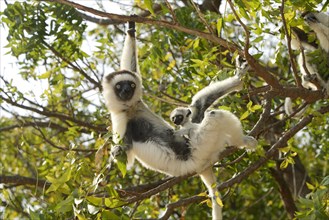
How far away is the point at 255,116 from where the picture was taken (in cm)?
584

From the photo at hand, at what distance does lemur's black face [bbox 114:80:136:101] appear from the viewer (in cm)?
552

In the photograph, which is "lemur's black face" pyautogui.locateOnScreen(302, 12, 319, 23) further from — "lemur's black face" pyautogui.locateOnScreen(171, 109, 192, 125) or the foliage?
"lemur's black face" pyautogui.locateOnScreen(171, 109, 192, 125)

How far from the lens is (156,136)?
5375mm

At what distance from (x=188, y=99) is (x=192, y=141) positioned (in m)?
1.54

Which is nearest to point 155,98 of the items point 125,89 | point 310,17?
point 125,89

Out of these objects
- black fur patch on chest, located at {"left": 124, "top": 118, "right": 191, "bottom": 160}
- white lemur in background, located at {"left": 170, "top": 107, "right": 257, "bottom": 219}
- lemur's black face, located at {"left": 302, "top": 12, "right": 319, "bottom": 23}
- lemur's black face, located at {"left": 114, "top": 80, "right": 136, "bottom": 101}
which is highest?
lemur's black face, located at {"left": 302, "top": 12, "right": 319, "bottom": 23}

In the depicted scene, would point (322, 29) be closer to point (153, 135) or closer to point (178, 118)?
point (178, 118)

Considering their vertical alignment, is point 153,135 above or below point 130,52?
below

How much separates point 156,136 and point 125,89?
562 millimetres

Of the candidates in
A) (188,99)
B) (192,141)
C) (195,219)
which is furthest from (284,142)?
(195,219)

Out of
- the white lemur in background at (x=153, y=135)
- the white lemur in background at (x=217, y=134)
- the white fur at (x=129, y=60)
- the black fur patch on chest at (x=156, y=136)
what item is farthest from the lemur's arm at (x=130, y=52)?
the white lemur in background at (x=217, y=134)

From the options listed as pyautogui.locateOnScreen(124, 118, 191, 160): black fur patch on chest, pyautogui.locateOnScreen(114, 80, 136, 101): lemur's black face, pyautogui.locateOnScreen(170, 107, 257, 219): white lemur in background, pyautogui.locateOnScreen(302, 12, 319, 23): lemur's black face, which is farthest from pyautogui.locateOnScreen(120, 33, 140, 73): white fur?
pyautogui.locateOnScreen(302, 12, 319, 23): lemur's black face

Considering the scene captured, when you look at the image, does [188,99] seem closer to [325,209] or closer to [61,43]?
[61,43]

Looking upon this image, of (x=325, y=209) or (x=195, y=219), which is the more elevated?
(x=195, y=219)
